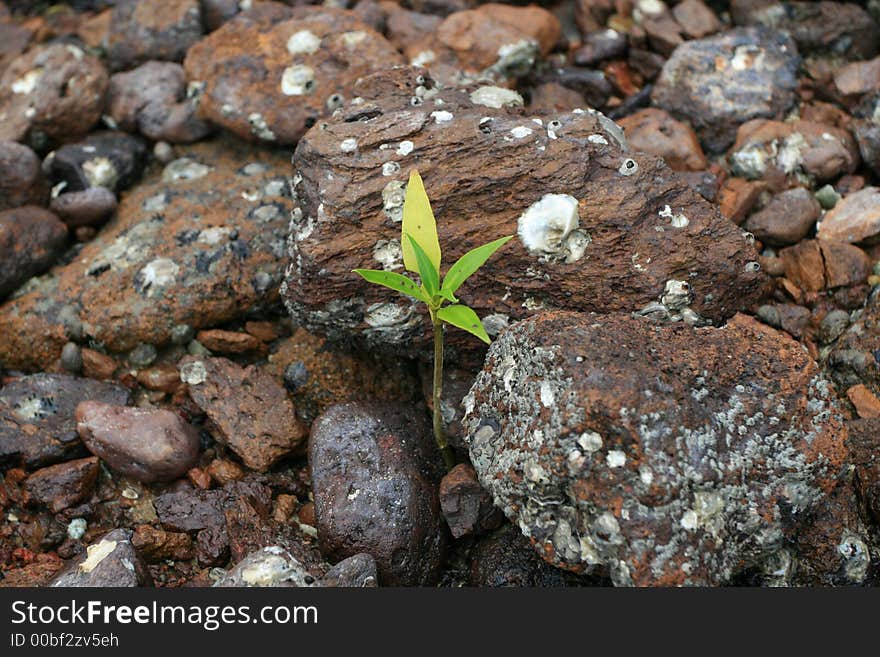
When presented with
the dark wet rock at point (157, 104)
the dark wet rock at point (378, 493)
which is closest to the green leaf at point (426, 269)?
the dark wet rock at point (378, 493)

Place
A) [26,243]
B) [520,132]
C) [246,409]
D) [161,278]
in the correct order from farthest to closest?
[26,243] → [161,278] → [246,409] → [520,132]

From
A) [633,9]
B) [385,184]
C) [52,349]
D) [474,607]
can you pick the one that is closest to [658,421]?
[474,607]

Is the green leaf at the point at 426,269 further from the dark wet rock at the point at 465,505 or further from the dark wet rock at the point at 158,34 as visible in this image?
the dark wet rock at the point at 158,34

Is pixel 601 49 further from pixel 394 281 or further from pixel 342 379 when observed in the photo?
pixel 394 281

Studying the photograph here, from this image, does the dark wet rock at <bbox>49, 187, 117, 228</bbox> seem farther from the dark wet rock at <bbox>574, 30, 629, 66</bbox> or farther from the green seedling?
the dark wet rock at <bbox>574, 30, 629, 66</bbox>


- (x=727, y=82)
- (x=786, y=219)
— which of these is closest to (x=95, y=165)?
(x=727, y=82)
